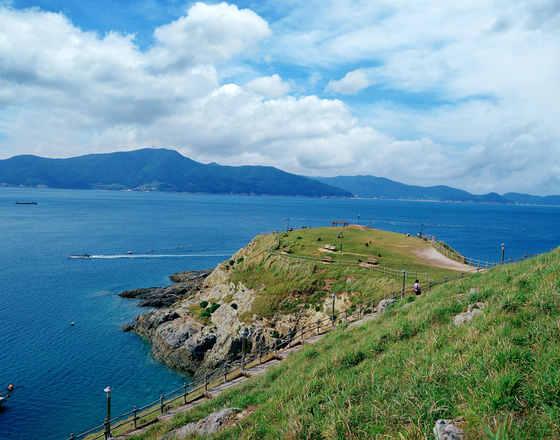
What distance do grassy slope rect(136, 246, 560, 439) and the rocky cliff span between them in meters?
21.0

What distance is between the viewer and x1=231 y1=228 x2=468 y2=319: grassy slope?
33906mm

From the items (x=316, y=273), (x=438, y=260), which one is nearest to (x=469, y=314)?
(x=316, y=273)

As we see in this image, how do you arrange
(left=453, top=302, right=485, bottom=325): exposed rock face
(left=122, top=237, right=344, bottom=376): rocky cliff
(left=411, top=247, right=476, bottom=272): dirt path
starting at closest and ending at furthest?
(left=453, top=302, right=485, bottom=325): exposed rock face
(left=122, top=237, right=344, bottom=376): rocky cliff
(left=411, top=247, right=476, bottom=272): dirt path

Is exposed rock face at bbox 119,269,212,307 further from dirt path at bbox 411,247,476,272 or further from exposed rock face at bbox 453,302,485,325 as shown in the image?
exposed rock face at bbox 453,302,485,325

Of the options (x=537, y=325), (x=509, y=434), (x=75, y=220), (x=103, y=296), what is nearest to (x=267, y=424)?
(x=509, y=434)

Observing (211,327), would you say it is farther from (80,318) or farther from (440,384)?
(440,384)

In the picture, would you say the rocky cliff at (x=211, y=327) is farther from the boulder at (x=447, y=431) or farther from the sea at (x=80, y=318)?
the boulder at (x=447, y=431)

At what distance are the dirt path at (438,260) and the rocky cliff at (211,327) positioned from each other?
46.9 ft

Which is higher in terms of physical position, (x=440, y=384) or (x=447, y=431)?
(x=447, y=431)

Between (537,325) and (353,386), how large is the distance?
5.39 meters

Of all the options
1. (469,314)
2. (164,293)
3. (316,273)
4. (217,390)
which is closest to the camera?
(469,314)

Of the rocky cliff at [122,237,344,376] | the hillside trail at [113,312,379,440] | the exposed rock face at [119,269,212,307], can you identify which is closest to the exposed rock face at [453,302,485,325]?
the hillside trail at [113,312,379,440]

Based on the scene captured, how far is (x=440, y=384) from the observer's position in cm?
798

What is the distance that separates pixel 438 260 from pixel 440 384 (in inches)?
1424
